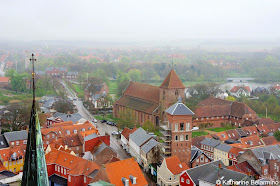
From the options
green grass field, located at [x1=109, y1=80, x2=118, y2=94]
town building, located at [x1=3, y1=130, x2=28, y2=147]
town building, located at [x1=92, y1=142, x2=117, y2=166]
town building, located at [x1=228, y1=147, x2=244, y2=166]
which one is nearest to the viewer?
town building, located at [x1=92, y1=142, x2=117, y2=166]

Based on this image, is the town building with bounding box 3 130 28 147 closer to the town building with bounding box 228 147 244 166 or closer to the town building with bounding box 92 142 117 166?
the town building with bounding box 92 142 117 166

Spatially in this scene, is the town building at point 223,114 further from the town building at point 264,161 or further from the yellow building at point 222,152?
the town building at point 264,161

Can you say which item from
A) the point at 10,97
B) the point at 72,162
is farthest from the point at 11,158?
the point at 10,97

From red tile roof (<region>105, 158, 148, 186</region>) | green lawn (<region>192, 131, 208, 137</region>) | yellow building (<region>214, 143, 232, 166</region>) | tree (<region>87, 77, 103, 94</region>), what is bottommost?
green lawn (<region>192, 131, 208, 137</region>)

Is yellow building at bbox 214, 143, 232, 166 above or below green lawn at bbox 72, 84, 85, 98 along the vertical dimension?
below

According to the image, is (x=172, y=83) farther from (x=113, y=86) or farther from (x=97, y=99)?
(x=113, y=86)

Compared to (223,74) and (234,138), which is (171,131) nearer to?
(234,138)

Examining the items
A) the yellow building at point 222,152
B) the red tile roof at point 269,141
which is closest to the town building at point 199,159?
the yellow building at point 222,152

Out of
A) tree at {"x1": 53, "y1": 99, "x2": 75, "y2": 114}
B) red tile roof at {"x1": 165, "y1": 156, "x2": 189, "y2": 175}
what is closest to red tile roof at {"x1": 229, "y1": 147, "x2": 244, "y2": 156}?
red tile roof at {"x1": 165, "y1": 156, "x2": 189, "y2": 175}
